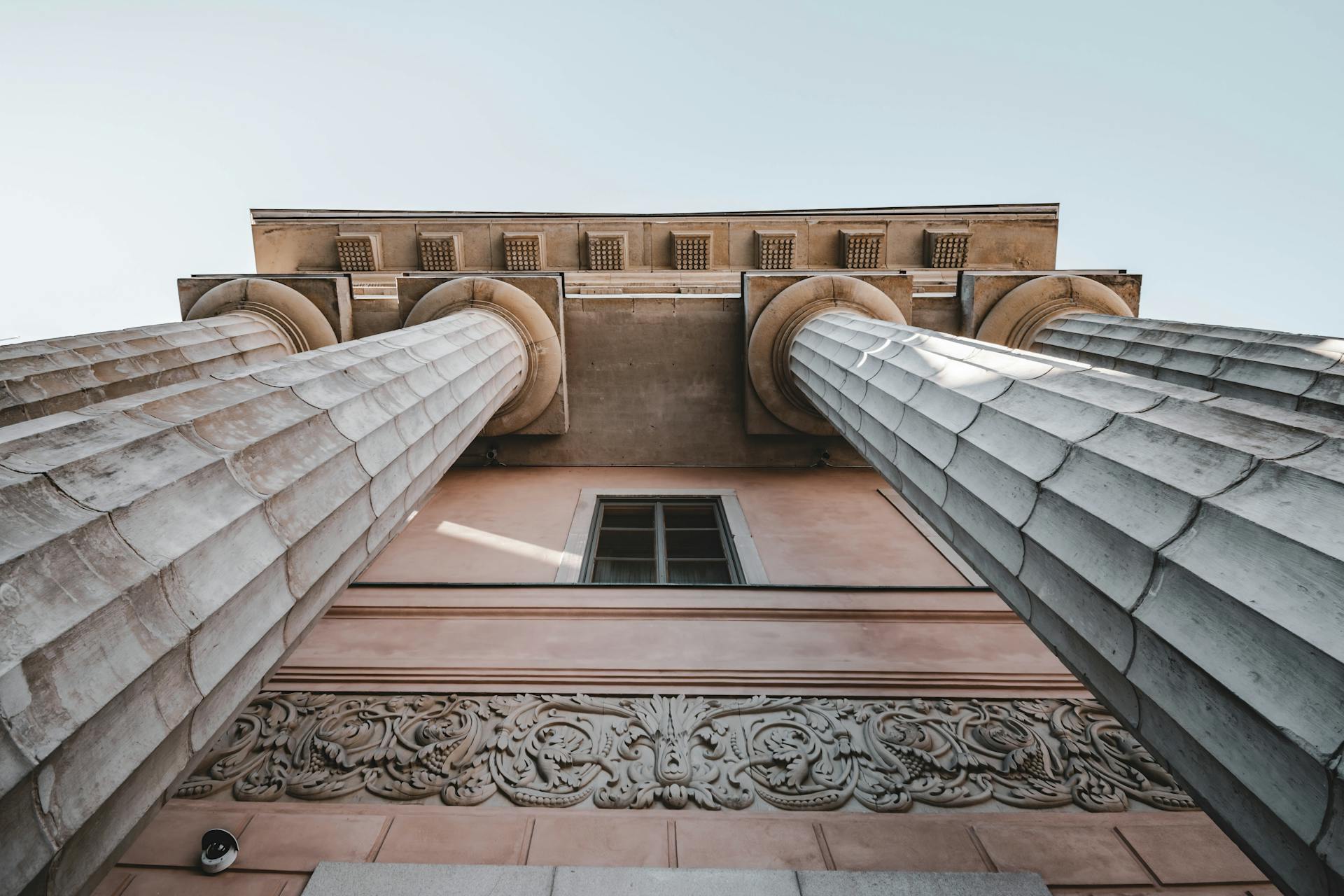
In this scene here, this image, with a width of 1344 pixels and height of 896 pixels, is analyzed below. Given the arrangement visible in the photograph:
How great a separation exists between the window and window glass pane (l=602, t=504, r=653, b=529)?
0.04ft

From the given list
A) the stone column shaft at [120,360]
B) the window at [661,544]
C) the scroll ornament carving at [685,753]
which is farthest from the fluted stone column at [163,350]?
the window at [661,544]

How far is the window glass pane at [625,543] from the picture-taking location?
904 centimetres

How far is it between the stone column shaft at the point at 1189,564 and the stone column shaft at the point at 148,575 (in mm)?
3870

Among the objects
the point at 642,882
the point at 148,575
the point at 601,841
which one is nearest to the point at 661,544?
the point at 601,841

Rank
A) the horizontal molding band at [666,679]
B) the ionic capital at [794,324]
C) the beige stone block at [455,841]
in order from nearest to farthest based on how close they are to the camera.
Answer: the beige stone block at [455,841]
the horizontal molding band at [666,679]
the ionic capital at [794,324]

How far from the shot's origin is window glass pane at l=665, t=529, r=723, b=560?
9.07 metres

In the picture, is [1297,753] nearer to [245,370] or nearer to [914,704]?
[914,704]

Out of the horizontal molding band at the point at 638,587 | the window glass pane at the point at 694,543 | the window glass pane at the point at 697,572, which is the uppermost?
the horizontal molding band at the point at 638,587

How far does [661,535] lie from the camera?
920 cm

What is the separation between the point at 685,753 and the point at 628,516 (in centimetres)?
571

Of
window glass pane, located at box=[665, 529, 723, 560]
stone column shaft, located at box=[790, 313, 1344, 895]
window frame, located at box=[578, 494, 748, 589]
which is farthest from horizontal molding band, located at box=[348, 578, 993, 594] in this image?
stone column shaft, located at box=[790, 313, 1344, 895]

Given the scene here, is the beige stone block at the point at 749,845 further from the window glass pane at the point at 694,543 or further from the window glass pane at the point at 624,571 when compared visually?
the window glass pane at the point at 694,543

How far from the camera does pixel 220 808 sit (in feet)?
13.2

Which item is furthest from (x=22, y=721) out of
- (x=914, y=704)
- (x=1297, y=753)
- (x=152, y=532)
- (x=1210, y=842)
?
(x=1210, y=842)
